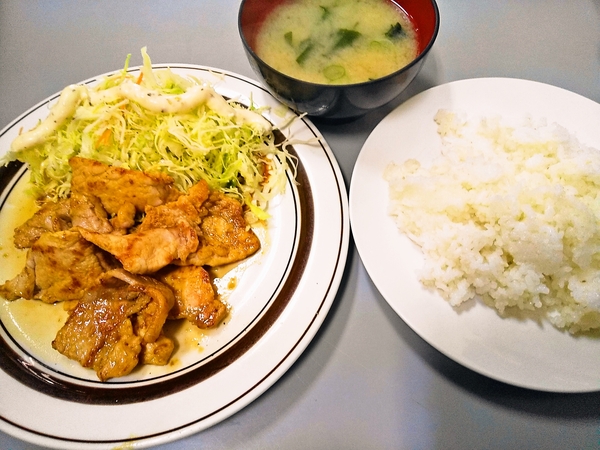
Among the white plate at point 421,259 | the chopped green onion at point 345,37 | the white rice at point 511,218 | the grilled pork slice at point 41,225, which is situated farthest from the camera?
the chopped green onion at point 345,37

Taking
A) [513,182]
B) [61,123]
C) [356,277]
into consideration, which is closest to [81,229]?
[61,123]

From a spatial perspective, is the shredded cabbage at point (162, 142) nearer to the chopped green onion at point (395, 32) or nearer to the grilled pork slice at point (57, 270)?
the grilled pork slice at point (57, 270)

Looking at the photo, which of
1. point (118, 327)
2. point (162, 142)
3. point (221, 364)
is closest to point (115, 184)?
point (162, 142)

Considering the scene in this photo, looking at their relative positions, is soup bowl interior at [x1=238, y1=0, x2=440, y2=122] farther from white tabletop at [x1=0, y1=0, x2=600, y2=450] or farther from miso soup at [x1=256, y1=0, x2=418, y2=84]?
white tabletop at [x1=0, y1=0, x2=600, y2=450]

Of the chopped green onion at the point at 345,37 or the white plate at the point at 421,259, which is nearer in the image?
the white plate at the point at 421,259

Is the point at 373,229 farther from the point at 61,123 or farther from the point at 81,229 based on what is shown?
the point at 61,123

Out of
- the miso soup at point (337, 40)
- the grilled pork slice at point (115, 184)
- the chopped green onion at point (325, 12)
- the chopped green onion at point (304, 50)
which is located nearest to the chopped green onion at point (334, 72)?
the miso soup at point (337, 40)
